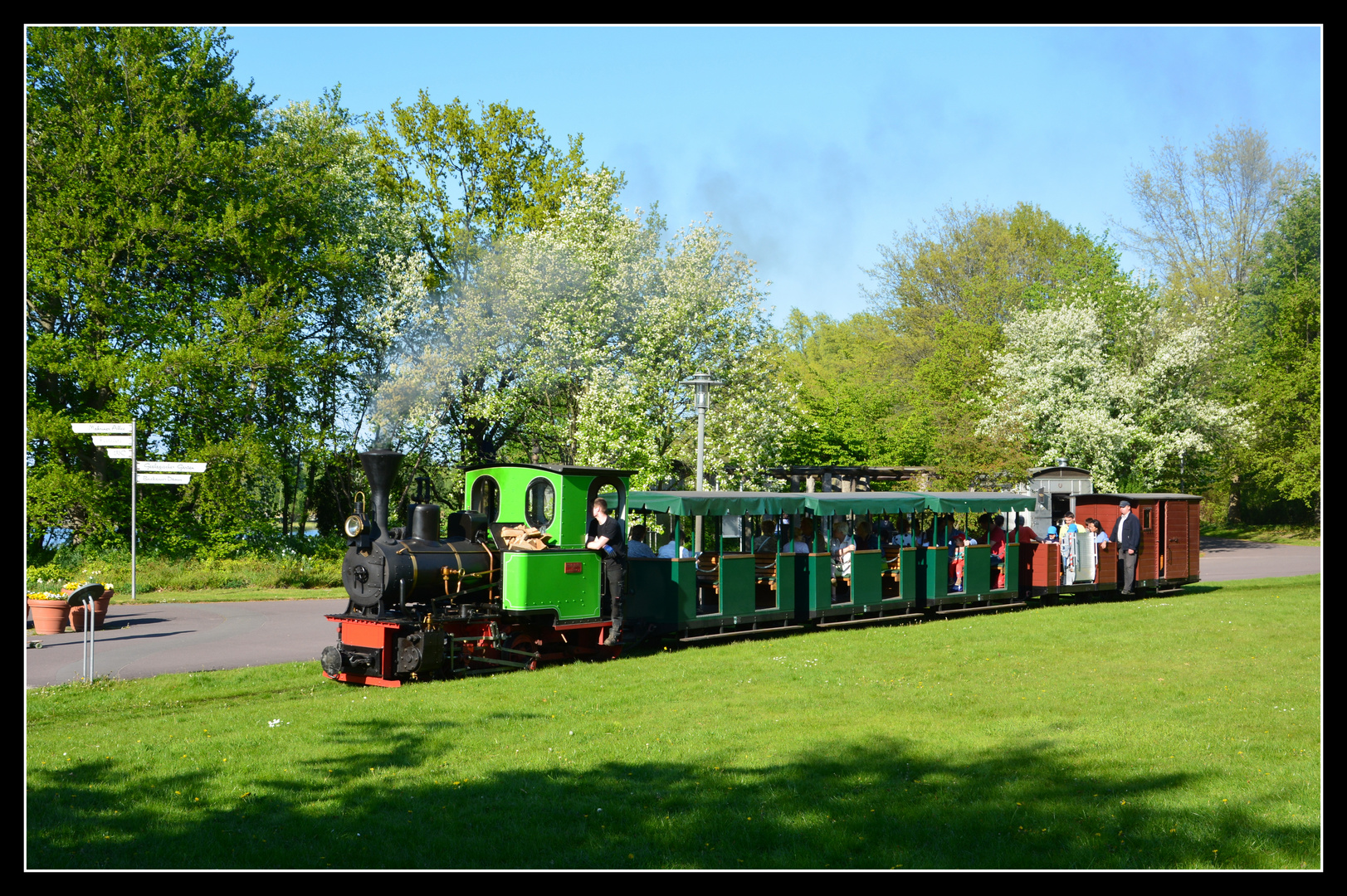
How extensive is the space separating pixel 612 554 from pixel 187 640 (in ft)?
20.3

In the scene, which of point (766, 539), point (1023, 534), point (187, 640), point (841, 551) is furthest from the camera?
point (1023, 534)

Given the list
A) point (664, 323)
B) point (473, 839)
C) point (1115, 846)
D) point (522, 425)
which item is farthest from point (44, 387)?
point (1115, 846)

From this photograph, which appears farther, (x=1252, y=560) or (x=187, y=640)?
(x=1252, y=560)

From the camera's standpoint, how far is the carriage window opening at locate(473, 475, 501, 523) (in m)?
13.1

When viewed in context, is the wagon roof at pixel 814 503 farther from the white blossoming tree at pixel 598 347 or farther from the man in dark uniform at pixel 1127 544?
the white blossoming tree at pixel 598 347

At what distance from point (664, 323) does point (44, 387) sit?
1514 cm

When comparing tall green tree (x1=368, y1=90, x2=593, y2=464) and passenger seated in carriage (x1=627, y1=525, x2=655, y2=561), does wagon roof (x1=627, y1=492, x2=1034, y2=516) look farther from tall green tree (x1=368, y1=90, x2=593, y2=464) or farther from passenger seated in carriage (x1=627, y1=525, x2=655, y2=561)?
tall green tree (x1=368, y1=90, x2=593, y2=464)

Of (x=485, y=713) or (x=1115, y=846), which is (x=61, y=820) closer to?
(x=485, y=713)

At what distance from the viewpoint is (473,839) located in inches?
223

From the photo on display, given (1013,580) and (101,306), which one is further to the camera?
(101,306)

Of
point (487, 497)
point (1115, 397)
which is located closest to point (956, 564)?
point (487, 497)

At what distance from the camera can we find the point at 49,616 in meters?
14.5

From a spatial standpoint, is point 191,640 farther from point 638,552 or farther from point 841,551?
point 841,551

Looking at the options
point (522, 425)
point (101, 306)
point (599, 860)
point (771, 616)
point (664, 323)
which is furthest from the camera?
point (522, 425)
